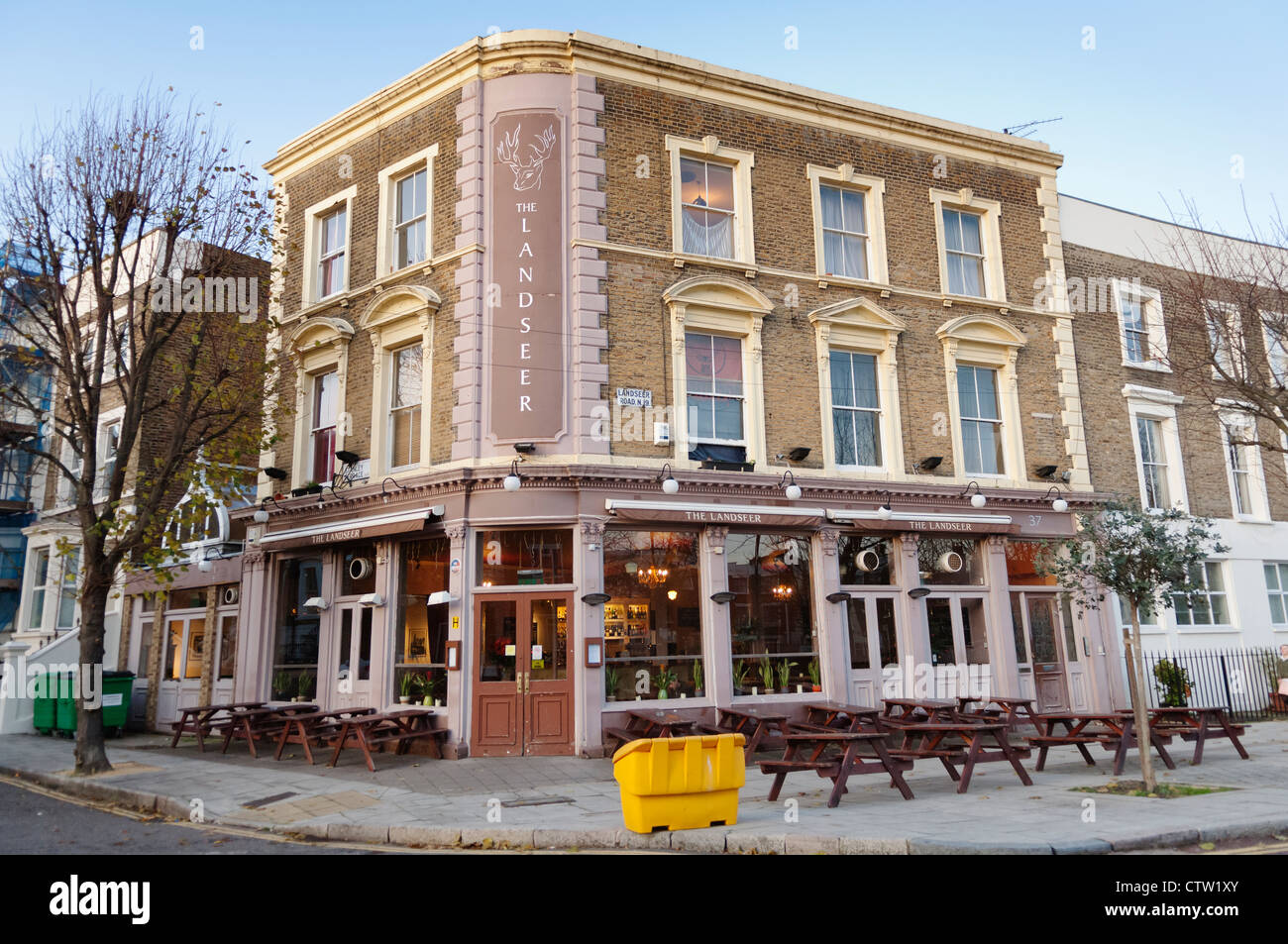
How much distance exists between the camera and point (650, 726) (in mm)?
13609

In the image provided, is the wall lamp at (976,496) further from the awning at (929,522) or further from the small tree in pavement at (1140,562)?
the small tree in pavement at (1140,562)

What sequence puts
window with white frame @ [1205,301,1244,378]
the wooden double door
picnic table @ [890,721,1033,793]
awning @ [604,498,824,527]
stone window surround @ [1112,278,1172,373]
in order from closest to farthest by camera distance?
picnic table @ [890,721,1033,793]
the wooden double door
awning @ [604,498,824,527]
window with white frame @ [1205,301,1244,378]
stone window surround @ [1112,278,1172,373]

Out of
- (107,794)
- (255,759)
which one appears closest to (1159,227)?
(255,759)

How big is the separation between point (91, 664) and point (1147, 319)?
72.8 ft

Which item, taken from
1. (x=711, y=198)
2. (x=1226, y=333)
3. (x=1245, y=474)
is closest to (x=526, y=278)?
(x=711, y=198)

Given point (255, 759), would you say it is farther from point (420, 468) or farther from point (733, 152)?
point (733, 152)

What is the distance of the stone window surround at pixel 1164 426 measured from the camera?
19797mm

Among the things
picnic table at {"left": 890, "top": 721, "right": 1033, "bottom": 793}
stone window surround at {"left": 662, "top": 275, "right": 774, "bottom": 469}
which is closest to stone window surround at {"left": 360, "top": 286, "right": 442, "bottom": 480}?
stone window surround at {"left": 662, "top": 275, "right": 774, "bottom": 469}

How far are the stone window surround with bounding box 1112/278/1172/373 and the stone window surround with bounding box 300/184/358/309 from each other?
16.8 meters

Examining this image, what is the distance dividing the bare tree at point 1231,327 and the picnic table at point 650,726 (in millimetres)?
10432

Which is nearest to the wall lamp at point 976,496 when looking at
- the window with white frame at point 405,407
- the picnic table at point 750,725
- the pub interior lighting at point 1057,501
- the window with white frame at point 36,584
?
the pub interior lighting at point 1057,501

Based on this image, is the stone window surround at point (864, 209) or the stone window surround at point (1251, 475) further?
the stone window surround at point (1251, 475)

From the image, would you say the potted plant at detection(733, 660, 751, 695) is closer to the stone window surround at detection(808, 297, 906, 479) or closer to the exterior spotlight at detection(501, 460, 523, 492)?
the stone window surround at detection(808, 297, 906, 479)

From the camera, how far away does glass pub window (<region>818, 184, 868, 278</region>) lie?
1762 centimetres
